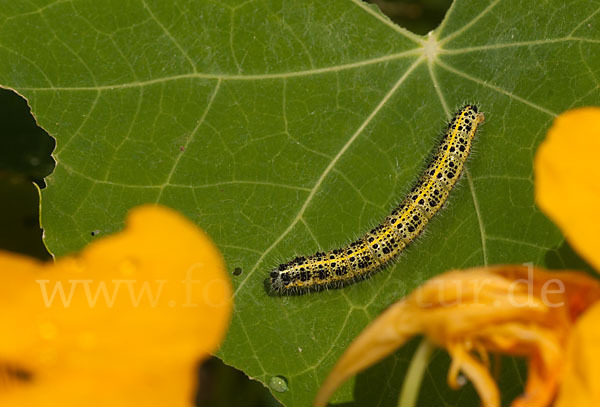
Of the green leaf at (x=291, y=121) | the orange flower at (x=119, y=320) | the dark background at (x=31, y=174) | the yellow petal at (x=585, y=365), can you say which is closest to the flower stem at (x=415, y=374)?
the yellow petal at (x=585, y=365)

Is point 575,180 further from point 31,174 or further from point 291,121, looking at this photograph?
point 31,174

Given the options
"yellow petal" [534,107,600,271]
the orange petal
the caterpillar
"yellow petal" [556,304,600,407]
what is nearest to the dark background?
the caterpillar

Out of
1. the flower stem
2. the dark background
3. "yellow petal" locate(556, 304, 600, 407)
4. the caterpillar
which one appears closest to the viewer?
"yellow petal" locate(556, 304, 600, 407)

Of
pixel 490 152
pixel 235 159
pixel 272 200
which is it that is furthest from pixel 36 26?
pixel 490 152

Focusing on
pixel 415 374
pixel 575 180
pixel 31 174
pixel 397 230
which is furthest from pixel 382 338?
pixel 31 174

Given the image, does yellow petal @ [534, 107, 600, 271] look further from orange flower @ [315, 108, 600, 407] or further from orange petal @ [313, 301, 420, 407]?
orange petal @ [313, 301, 420, 407]

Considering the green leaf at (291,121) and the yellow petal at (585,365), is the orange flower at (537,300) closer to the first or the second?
the yellow petal at (585,365)

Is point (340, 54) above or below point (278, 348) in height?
above

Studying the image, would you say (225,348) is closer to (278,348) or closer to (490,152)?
(278,348)
